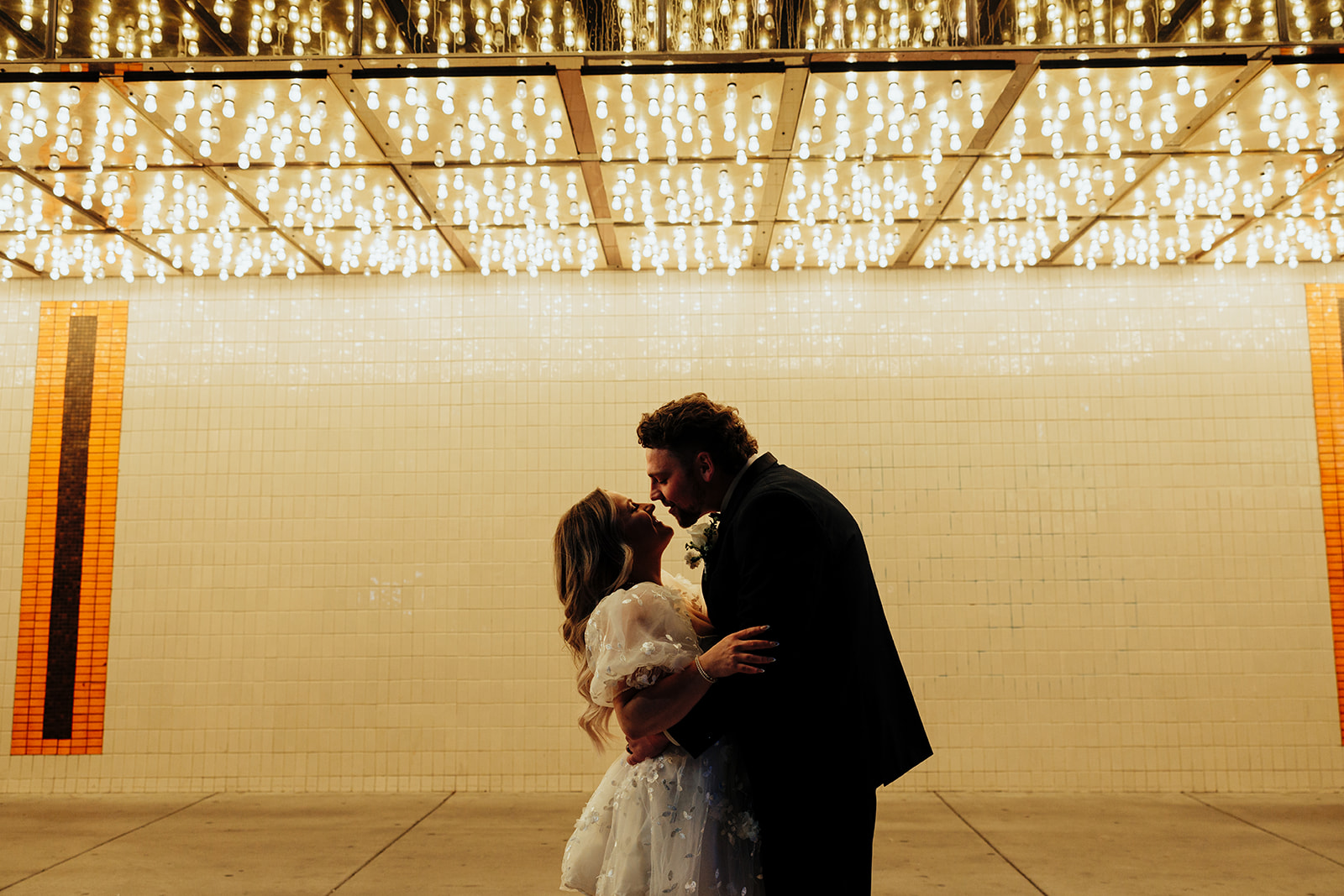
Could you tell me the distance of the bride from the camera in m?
1.80

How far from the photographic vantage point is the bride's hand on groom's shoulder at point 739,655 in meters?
1.65

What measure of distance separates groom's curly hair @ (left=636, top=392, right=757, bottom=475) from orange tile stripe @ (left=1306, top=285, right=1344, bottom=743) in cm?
552

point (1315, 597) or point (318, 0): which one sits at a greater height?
point (318, 0)

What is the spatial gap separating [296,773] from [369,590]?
1.23m

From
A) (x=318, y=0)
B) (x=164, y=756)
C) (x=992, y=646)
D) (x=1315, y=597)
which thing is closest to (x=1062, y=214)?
(x=992, y=646)

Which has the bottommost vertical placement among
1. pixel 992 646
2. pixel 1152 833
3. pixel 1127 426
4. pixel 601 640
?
pixel 1152 833

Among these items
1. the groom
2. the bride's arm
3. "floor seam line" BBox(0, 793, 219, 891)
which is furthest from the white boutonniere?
"floor seam line" BBox(0, 793, 219, 891)

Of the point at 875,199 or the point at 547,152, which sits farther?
the point at 875,199

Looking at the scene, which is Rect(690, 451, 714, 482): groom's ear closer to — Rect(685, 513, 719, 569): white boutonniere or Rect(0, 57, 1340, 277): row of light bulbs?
Rect(685, 513, 719, 569): white boutonniere

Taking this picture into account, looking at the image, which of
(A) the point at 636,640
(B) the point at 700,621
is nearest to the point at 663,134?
(B) the point at 700,621

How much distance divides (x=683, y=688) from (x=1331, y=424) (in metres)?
5.90

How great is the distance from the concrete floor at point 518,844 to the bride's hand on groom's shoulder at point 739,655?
2.70 meters

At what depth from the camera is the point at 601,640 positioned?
74.1 inches

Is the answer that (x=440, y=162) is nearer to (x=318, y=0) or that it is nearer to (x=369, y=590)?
(x=318, y=0)
